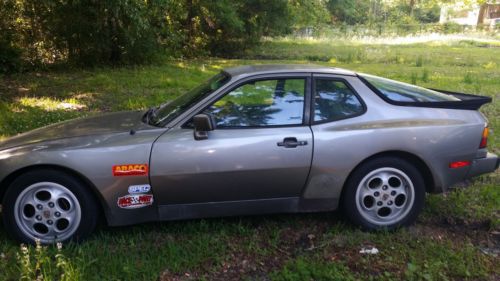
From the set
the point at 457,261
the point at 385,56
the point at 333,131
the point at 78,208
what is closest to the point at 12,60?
the point at 78,208

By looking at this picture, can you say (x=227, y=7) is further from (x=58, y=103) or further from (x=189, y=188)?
(x=189, y=188)

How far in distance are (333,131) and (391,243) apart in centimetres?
104

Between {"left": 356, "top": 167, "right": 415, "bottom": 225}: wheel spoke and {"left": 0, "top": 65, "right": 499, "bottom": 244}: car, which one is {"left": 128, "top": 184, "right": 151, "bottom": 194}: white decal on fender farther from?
{"left": 356, "top": 167, "right": 415, "bottom": 225}: wheel spoke

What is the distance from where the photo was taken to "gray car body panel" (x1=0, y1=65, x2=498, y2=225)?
3.57 metres

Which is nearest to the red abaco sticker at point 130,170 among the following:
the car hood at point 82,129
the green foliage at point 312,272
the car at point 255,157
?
the car at point 255,157

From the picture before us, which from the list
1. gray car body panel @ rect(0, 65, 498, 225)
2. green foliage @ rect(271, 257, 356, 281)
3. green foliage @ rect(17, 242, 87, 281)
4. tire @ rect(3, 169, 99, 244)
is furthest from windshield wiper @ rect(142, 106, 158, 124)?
green foliage @ rect(271, 257, 356, 281)

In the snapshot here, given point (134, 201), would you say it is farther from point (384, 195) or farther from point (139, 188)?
point (384, 195)

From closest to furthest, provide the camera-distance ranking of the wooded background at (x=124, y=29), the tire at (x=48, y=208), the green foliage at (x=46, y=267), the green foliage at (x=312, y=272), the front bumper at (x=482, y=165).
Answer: the green foliage at (x=46, y=267) < the green foliage at (x=312, y=272) < the tire at (x=48, y=208) < the front bumper at (x=482, y=165) < the wooded background at (x=124, y=29)

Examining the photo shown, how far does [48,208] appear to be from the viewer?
357 cm

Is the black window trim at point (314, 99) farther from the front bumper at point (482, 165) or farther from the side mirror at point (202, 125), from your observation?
the front bumper at point (482, 165)

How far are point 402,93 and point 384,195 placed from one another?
981 millimetres

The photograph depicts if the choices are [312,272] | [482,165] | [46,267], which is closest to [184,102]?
[46,267]

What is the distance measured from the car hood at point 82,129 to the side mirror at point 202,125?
1.78 ft

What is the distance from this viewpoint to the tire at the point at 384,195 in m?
3.92
